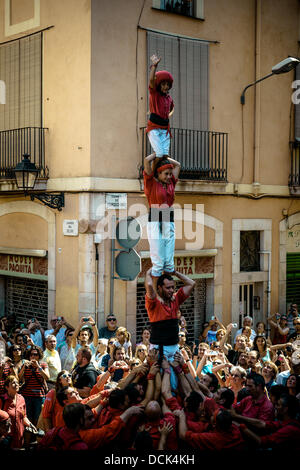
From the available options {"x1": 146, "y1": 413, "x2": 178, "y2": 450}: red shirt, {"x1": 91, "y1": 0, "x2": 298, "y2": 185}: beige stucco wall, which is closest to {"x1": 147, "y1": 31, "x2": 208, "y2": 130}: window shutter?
{"x1": 91, "y1": 0, "x2": 298, "y2": 185}: beige stucco wall

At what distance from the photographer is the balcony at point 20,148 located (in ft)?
43.5

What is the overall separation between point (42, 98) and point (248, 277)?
6412 millimetres

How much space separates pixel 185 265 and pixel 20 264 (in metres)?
3.89

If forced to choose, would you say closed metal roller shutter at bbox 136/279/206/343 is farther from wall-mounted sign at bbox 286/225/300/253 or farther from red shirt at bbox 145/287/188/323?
red shirt at bbox 145/287/188/323

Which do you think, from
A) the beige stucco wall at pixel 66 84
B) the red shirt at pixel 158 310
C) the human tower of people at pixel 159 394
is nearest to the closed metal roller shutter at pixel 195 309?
the beige stucco wall at pixel 66 84

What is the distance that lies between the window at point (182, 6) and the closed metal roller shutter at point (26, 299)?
665 centimetres

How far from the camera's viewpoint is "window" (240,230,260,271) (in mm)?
14859

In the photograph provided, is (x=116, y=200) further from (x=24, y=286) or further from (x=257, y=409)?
(x=257, y=409)

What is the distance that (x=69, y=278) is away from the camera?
1277 centimetres

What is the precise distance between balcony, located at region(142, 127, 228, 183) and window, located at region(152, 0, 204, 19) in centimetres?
266

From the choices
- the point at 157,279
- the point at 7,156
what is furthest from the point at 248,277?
the point at 157,279

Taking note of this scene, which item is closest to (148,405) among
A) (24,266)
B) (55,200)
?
(55,200)

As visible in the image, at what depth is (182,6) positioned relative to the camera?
535 inches
